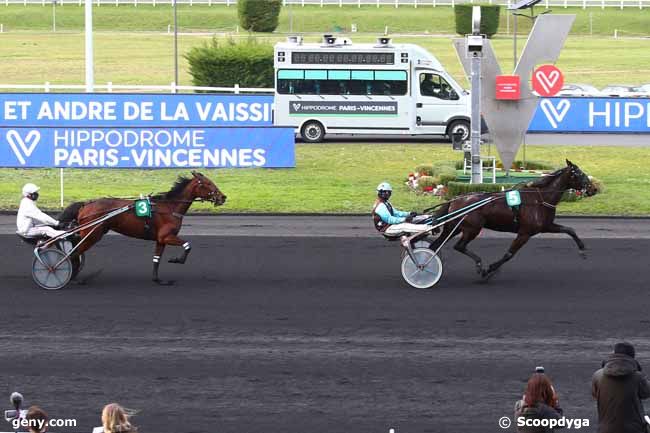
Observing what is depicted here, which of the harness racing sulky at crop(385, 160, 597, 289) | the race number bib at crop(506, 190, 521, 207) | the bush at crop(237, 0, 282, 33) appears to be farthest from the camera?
the bush at crop(237, 0, 282, 33)

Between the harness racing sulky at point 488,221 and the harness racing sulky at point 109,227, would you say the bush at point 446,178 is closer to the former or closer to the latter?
the harness racing sulky at point 488,221

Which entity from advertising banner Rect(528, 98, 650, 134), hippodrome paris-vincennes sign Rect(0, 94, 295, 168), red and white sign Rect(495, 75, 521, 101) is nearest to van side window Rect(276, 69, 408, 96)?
advertising banner Rect(528, 98, 650, 134)

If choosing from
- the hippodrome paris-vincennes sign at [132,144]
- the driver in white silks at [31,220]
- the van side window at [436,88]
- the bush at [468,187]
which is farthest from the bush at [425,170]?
the driver in white silks at [31,220]

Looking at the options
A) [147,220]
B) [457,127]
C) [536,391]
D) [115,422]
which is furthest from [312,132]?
[115,422]

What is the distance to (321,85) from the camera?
3275 cm

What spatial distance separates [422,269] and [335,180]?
11.1 m

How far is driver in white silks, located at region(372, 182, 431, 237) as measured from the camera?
14.9 metres

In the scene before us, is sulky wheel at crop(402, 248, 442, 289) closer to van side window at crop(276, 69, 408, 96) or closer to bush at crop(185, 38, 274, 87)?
van side window at crop(276, 69, 408, 96)

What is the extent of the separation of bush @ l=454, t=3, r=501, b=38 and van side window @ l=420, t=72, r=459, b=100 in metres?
35.2

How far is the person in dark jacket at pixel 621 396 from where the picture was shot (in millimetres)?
7688

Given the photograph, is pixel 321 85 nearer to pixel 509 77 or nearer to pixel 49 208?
pixel 509 77

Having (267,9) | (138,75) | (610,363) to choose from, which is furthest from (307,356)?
(267,9)

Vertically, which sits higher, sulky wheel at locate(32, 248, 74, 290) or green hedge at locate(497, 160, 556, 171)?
green hedge at locate(497, 160, 556, 171)

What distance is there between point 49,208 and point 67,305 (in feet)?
27.4
